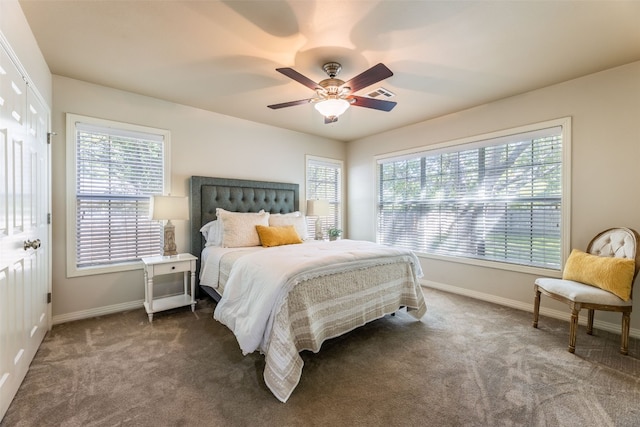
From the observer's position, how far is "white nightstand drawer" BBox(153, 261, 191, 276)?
9.87 feet

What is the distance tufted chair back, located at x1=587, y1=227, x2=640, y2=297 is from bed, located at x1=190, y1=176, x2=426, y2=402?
5.63 feet

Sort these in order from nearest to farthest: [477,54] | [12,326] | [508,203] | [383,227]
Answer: [12,326] → [477,54] → [508,203] → [383,227]

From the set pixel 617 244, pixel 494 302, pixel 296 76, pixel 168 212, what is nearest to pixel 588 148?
pixel 617 244

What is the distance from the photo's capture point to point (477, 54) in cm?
244

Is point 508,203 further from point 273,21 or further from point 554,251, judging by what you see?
point 273,21

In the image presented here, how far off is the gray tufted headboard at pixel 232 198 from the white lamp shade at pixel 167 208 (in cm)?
45

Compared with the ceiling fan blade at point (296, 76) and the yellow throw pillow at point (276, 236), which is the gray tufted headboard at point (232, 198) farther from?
the ceiling fan blade at point (296, 76)

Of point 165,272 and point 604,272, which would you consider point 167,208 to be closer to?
point 165,272

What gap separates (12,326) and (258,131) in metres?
3.41

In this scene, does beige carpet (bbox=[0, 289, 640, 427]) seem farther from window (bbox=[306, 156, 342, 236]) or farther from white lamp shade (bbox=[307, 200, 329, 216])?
window (bbox=[306, 156, 342, 236])

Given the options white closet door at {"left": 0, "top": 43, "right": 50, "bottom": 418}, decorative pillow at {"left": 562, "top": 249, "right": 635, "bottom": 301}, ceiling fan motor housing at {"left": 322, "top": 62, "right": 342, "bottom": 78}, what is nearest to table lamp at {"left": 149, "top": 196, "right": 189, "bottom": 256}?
white closet door at {"left": 0, "top": 43, "right": 50, "bottom": 418}

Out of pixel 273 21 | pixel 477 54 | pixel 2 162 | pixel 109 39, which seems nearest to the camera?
pixel 2 162

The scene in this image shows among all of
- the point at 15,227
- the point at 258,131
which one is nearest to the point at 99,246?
the point at 15,227

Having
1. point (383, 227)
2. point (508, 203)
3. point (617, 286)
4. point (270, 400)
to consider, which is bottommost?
point (270, 400)
